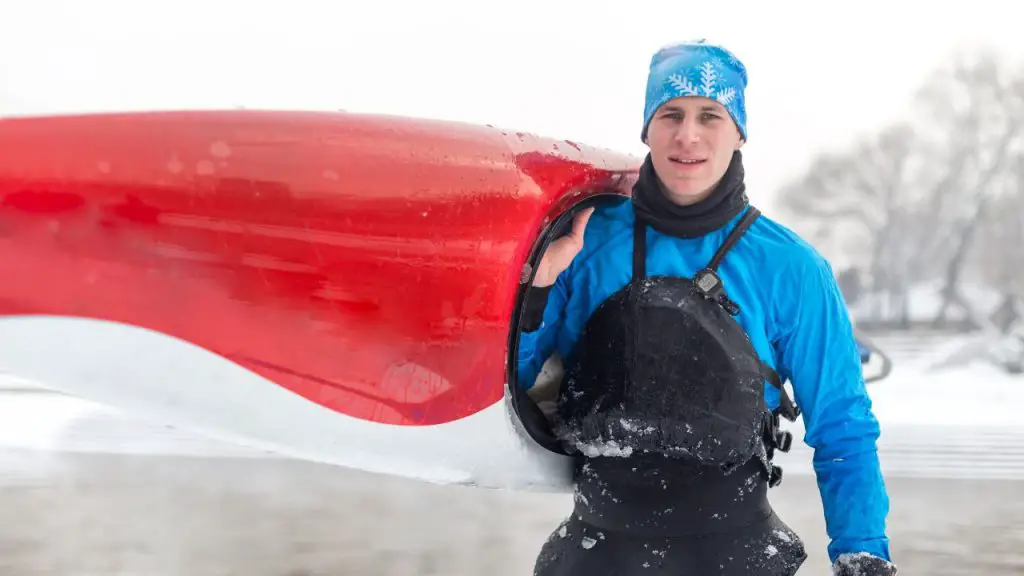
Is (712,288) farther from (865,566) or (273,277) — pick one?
(273,277)

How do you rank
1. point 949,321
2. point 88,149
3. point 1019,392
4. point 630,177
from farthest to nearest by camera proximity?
point 949,321
point 1019,392
point 630,177
point 88,149

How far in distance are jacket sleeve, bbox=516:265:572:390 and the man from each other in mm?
63

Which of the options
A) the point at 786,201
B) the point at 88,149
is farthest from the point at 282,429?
the point at 786,201

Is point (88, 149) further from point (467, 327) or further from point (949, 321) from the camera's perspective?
point (949, 321)

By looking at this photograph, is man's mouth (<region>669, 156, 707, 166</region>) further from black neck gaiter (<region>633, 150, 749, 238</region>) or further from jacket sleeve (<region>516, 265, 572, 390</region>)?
jacket sleeve (<region>516, 265, 572, 390</region>)

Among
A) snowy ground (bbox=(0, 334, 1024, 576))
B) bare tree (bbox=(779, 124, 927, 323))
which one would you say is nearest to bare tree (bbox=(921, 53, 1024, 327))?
bare tree (bbox=(779, 124, 927, 323))

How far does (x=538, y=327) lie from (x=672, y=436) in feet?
0.75

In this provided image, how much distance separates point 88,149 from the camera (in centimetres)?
85

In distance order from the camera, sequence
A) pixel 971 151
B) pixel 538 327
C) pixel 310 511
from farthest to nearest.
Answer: pixel 971 151 → pixel 310 511 → pixel 538 327

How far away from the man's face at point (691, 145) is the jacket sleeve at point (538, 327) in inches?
6.9

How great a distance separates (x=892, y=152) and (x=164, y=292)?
988 cm

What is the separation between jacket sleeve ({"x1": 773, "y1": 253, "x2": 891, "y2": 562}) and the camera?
0.89m

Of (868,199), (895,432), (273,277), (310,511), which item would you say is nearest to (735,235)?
(273,277)

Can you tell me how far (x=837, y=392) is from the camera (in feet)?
2.96
